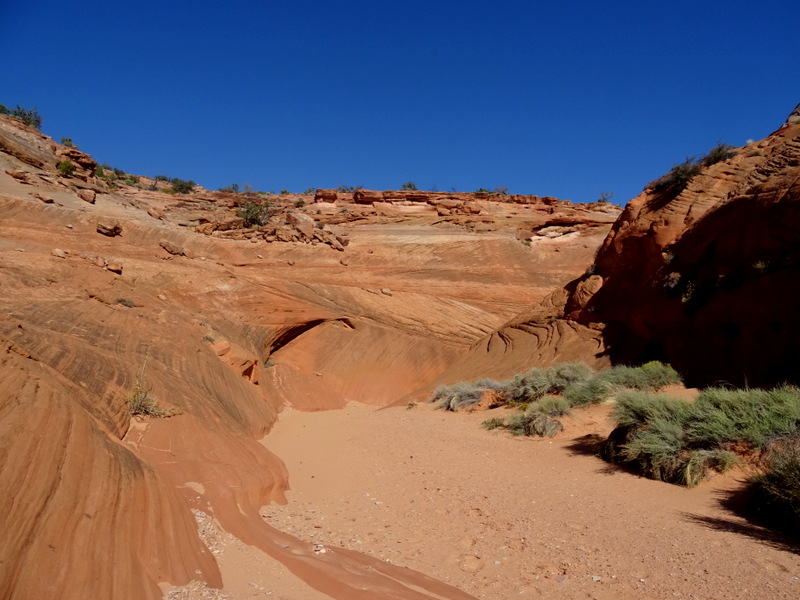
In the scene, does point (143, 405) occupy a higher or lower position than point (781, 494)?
lower

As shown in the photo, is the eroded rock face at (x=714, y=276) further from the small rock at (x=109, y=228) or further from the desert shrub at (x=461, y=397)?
the small rock at (x=109, y=228)

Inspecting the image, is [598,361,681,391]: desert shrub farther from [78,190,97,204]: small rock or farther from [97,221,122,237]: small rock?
[78,190,97,204]: small rock

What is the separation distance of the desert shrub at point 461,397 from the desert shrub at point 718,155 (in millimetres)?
9436

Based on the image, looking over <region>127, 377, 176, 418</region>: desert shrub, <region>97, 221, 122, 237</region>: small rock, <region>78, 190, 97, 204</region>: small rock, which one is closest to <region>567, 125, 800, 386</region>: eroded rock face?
<region>127, 377, 176, 418</region>: desert shrub

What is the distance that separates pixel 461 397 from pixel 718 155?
33.6ft

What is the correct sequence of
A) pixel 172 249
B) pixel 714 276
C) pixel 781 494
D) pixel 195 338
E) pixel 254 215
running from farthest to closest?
pixel 254 215 → pixel 172 249 → pixel 195 338 → pixel 714 276 → pixel 781 494

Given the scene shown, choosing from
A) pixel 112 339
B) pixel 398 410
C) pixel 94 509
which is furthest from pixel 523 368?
pixel 94 509

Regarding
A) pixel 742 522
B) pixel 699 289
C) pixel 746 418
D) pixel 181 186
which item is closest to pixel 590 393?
pixel 699 289

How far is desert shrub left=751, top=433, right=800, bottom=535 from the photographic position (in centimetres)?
475

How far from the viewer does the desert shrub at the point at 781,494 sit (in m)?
4.75

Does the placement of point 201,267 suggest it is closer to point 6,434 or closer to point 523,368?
point 523,368

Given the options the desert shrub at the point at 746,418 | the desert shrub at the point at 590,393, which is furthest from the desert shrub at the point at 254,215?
the desert shrub at the point at 746,418

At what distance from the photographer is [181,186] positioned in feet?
173

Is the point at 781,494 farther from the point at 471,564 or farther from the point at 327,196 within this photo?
the point at 327,196
